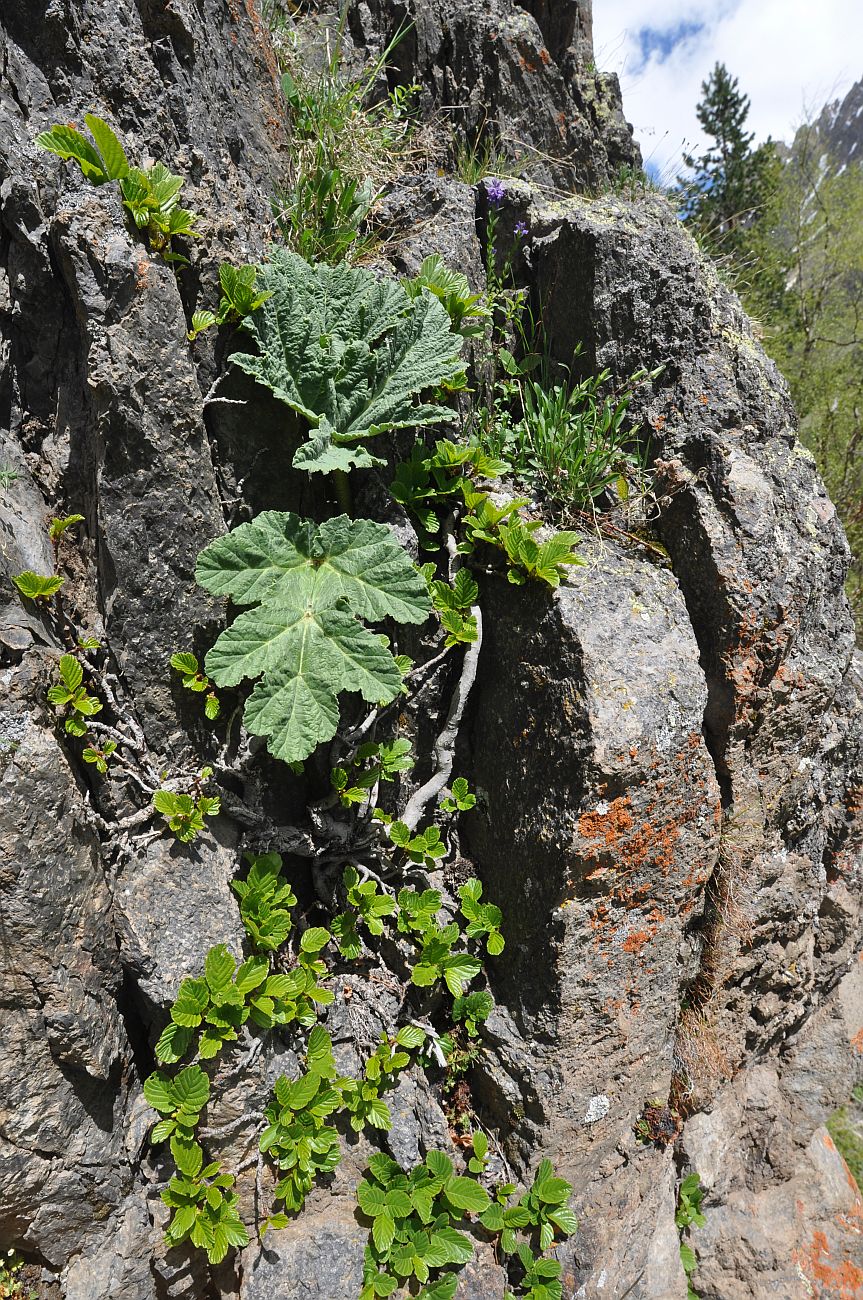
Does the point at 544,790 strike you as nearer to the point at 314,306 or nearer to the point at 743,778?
the point at 743,778

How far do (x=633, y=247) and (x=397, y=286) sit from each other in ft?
4.80

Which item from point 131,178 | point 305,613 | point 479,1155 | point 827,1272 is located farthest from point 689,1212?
point 131,178

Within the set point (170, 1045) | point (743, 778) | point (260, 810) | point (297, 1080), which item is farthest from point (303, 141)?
point (297, 1080)

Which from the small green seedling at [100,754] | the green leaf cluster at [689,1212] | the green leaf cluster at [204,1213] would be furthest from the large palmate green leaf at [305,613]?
the green leaf cluster at [689,1212]

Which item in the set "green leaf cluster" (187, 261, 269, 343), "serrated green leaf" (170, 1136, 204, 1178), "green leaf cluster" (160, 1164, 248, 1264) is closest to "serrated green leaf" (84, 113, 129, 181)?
"green leaf cluster" (187, 261, 269, 343)

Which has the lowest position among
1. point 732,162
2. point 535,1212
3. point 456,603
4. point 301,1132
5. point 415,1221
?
point 415,1221

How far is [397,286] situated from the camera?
317cm

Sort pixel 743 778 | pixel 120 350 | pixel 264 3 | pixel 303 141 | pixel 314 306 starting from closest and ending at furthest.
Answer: pixel 120 350 < pixel 314 306 < pixel 743 778 < pixel 303 141 < pixel 264 3

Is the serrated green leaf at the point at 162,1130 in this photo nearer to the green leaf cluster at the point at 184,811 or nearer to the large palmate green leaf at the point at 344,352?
the green leaf cluster at the point at 184,811

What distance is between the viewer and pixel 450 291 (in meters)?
3.34

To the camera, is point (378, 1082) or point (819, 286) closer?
point (378, 1082)

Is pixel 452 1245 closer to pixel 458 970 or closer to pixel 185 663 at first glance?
pixel 458 970

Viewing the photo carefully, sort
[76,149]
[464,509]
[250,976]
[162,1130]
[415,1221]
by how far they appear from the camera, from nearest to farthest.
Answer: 1. [76,149]
2. [162,1130]
3. [250,976]
4. [415,1221]
5. [464,509]

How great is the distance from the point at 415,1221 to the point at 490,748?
7.20 feet
